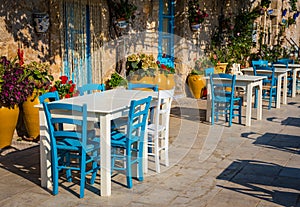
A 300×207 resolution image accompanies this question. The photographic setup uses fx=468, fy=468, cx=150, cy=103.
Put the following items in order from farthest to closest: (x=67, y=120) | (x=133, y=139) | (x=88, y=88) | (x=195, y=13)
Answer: (x=195, y=13), (x=88, y=88), (x=133, y=139), (x=67, y=120)

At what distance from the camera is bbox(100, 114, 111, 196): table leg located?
4082 millimetres

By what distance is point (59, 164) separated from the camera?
15.0 feet

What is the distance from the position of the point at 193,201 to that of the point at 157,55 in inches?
246

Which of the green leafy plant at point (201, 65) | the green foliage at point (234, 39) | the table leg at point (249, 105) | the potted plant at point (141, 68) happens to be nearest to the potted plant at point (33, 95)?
the potted plant at point (141, 68)

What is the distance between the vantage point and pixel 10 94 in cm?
570

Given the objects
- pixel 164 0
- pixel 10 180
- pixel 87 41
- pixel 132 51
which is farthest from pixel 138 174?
pixel 164 0

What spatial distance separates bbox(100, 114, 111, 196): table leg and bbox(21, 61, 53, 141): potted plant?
2.17m

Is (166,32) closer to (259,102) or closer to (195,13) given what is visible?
(195,13)

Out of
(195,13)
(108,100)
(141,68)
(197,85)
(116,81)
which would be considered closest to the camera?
(108,100)

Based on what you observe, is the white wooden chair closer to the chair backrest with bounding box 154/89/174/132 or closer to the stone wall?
the chair backrest with bounding box 154/89/174/132

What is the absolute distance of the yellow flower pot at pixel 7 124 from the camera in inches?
224

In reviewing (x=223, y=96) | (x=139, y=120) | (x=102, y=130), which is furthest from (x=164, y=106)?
(x=223, y=96)

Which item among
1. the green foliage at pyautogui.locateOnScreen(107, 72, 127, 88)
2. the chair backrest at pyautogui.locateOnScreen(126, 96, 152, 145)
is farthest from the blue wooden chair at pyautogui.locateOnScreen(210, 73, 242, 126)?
the chair backrest at pyautogui.locateOnScreen(126, 96, 152, 145)

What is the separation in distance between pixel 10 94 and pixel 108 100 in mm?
1574
